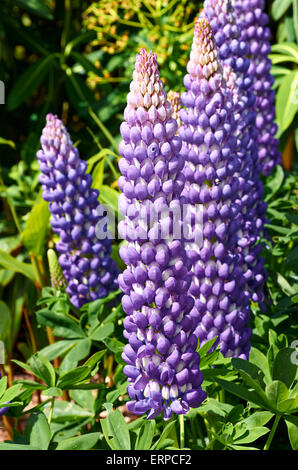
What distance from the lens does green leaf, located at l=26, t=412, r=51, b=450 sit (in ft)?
3.77

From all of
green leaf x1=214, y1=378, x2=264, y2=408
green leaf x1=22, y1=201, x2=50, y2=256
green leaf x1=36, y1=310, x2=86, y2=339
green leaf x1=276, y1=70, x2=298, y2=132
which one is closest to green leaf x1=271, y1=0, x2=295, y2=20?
green leaf x1=276, y1=70, x2=298, y2=132

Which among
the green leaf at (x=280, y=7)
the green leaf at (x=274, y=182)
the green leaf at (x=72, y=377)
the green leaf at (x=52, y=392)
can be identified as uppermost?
the green leaf at (x=280, y=7)

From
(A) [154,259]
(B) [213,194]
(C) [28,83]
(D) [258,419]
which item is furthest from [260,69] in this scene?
(C) [28,83]

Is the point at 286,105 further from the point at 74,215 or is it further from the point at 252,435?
the point at 252,435

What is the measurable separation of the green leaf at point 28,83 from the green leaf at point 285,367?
7.09 feet

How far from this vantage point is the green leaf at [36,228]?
1.97m

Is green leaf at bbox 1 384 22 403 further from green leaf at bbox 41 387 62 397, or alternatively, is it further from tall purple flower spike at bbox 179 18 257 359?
tall purple flower spike at bbox 179 18 257 359

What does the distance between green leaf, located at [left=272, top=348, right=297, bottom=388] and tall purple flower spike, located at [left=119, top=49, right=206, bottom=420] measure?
0.53 ft

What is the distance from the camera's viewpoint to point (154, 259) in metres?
1.05

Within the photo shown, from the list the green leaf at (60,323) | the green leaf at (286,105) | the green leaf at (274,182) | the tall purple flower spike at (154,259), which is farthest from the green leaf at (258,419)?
the green leaf at (286,105)

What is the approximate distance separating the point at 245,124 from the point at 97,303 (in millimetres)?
564

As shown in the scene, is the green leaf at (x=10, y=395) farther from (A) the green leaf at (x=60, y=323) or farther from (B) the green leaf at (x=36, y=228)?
(B) the green leaf at (x=36, y=228)

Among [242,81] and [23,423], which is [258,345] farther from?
[23,423]

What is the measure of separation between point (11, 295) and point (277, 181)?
3.95 feet
